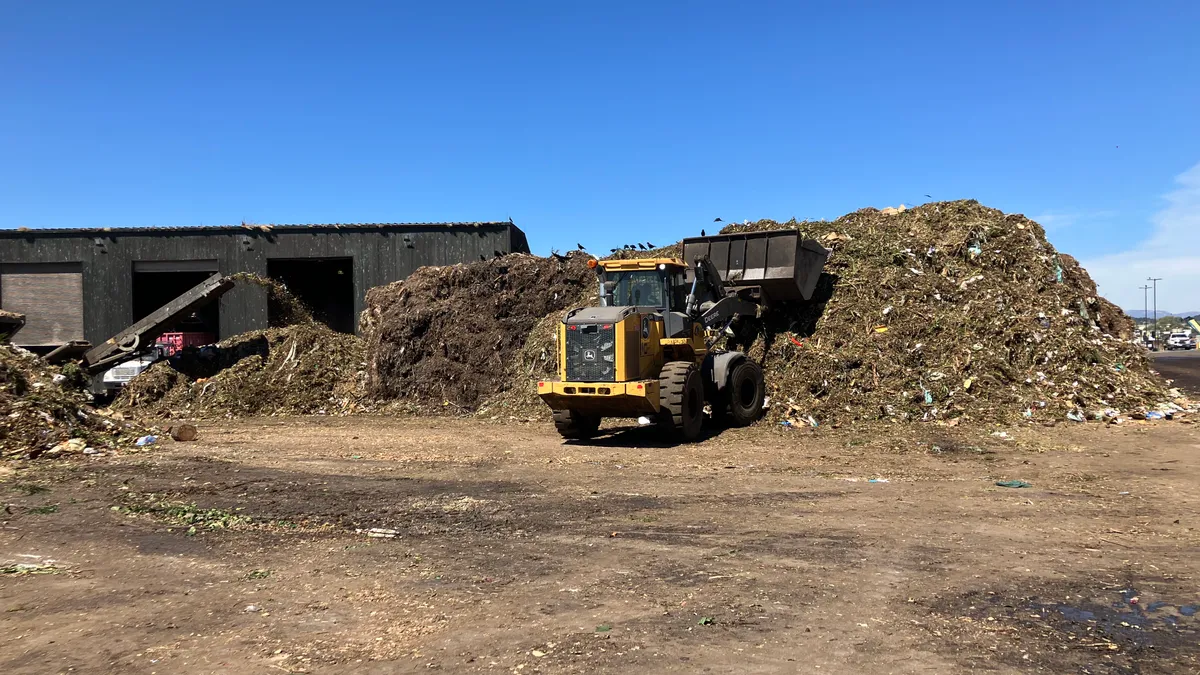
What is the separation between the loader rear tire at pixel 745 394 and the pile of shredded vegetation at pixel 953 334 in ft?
1.42

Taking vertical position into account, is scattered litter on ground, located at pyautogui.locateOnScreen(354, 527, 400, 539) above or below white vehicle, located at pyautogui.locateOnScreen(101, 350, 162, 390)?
below

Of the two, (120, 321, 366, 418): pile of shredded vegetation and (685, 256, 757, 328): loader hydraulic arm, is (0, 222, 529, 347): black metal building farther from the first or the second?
(685, 256, 757, 328): loader hydraulic arm

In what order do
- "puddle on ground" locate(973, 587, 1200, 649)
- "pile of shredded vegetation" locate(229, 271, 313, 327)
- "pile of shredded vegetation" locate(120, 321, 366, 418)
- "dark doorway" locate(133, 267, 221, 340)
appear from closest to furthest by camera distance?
"puddle on ground" locate(973, 587, 1200, 649) < "pile of shredded vegetation" locate(120, 321, 366, 418) < "pile of shredded vegetation" locate(229, 271, 313, 327) < "dark doorway" locate(133, 267, 221, 340)

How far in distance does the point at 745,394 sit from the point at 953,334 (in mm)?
3861

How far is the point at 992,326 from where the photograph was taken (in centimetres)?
1418

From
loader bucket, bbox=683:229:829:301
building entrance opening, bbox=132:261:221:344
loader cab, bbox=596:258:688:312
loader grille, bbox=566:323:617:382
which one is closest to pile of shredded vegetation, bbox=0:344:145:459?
loader grille, bbox=566:323:617:382

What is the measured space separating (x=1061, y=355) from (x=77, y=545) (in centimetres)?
1404

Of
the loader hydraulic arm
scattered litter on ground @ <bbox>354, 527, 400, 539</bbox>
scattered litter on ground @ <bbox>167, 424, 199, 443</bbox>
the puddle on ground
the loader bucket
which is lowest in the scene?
scattered litter on ground @ <bbox>354, 527, 400, 539</bbox>

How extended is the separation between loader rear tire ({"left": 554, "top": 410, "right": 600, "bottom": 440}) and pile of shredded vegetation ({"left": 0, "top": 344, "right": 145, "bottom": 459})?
6.30 meters

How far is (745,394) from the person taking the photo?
1369cm

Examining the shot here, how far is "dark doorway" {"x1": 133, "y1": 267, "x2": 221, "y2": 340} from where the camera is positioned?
2586 cm

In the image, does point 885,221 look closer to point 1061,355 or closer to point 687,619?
point 1061,355

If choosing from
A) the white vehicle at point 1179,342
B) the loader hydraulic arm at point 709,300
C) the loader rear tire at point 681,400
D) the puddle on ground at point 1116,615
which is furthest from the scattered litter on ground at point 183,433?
the white vehicle at point 1179,342

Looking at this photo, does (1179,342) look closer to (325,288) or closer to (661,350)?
(325,288)
